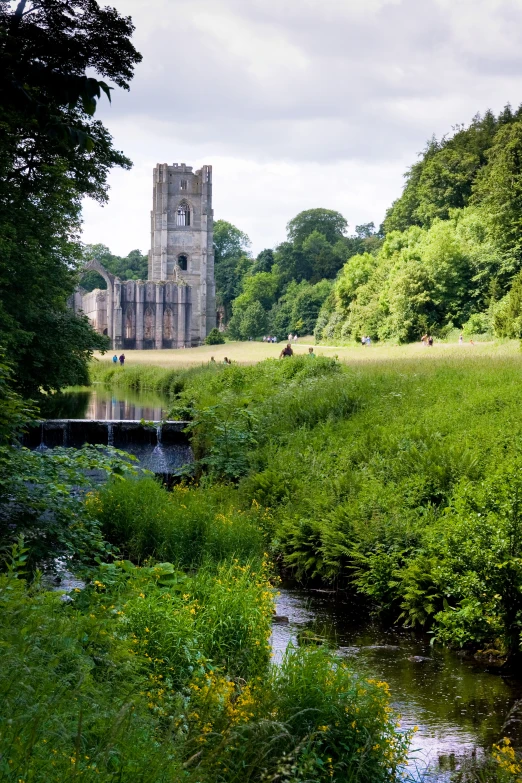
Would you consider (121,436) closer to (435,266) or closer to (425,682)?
(425,682)

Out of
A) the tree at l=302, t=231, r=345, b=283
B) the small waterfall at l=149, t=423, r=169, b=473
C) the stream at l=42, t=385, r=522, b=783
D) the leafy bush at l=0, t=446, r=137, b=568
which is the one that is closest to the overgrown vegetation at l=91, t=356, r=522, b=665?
the stream at l=42, t=385, r=522, b=783

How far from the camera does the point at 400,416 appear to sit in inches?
623

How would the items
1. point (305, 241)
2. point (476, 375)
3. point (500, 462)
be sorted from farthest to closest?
point (305, 241) → point (476, 375) → point (500, 462)

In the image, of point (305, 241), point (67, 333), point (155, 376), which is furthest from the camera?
point (305, 241)

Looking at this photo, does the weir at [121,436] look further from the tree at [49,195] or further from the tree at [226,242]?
the tree at [226,242]

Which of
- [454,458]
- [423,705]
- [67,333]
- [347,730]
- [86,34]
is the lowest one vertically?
[423,705]

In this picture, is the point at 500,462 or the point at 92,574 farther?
the point at 500,462

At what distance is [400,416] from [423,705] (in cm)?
881

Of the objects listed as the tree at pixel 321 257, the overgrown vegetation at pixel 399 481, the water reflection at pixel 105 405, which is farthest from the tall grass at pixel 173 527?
the tree at pixel 321 257

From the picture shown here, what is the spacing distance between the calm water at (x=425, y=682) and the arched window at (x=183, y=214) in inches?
3945

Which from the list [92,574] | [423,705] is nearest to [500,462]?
[423,705]

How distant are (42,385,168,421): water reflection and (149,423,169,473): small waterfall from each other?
4.41 meters

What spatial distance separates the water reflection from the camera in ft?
97.0

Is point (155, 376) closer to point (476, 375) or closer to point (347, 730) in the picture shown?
point (476, 375)
